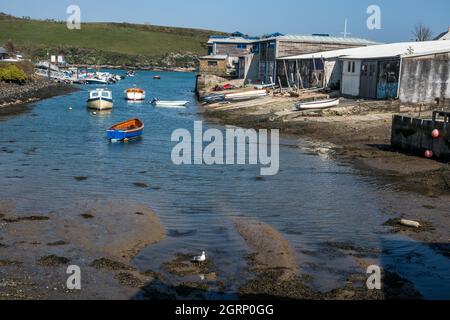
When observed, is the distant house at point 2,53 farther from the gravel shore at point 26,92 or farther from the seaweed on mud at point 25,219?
the seaweed on mud at point 25,219

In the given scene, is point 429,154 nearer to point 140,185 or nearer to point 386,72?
point 140,185

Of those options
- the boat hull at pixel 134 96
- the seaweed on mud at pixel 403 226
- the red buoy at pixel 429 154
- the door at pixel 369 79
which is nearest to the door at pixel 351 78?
the door at pixel 369 79

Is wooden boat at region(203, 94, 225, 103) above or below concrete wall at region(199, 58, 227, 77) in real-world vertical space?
below

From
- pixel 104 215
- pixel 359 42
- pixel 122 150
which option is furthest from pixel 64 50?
pixel 104 215

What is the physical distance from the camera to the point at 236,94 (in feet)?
176

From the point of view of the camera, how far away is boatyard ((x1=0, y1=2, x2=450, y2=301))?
11891mm

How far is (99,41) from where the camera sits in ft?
591

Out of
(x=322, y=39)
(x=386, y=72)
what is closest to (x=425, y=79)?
(x=386, y=72)

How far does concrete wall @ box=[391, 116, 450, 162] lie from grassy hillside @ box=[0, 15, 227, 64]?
13943cm

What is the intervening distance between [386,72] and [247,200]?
75.8 feet

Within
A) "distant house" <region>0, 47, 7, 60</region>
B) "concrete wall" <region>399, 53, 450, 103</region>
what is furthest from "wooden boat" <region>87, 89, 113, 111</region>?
"distant house" <region>0, 47, 7, 60</region>

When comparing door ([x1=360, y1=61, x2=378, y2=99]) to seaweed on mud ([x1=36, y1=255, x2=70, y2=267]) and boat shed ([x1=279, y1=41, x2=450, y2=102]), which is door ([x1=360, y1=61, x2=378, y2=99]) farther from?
seaweed on mud ([x1=36, y1=255, x2=70, y2=267])

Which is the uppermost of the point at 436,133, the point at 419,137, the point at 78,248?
the point at 436,133
